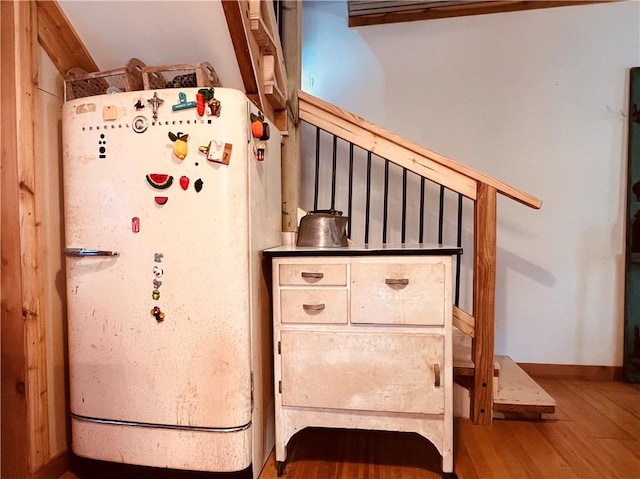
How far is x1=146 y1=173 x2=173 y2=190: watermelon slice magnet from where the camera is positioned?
1257 mm

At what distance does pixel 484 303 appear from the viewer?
173 centimetres

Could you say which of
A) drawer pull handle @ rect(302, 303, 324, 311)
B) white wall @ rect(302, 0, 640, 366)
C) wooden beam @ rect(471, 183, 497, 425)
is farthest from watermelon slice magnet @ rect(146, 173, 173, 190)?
white wall @ rect(302, 0, 640, 366)

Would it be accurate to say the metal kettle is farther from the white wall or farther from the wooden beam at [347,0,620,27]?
the wooden beam at [347,0,620,27]

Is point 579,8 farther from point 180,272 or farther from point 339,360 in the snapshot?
point 180,272

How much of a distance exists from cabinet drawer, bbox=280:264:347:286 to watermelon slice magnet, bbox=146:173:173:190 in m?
0.51

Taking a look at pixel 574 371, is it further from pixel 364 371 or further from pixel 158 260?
pixel 158 260

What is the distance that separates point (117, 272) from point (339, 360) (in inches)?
34.9

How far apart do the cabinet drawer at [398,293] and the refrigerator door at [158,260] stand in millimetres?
416

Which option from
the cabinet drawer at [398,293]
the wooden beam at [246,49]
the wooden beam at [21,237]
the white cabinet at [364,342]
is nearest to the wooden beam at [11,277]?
the wooden beam at [21,237]

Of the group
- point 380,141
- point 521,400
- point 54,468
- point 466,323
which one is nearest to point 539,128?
point 380,141

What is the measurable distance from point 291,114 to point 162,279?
1105 millimetres

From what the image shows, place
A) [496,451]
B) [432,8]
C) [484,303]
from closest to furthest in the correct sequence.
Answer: [496,451] < [484,303] < [432,8]

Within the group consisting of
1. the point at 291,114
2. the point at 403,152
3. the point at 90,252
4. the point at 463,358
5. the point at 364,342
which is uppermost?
the point at 291,114

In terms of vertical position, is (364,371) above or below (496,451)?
above
